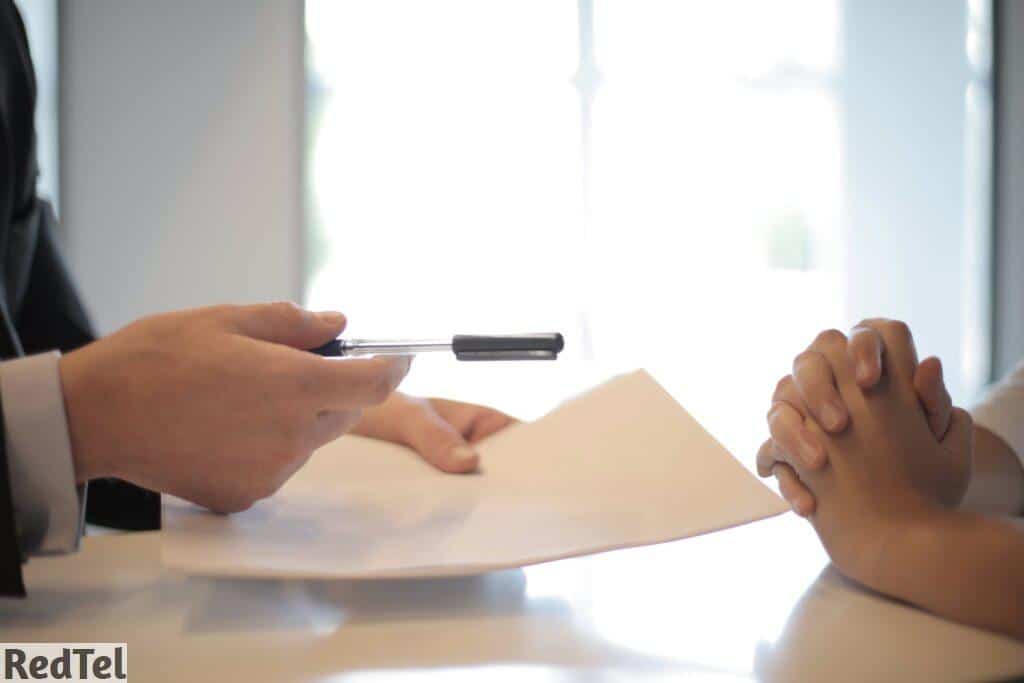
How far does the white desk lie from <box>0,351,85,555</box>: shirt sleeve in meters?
0.03

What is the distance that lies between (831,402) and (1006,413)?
37cm

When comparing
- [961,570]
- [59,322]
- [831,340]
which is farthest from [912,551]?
[59,322]

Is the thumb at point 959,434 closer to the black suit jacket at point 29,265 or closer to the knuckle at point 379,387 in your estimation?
the knuckle at point 379,387

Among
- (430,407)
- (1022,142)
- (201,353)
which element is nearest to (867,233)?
(1022,142)

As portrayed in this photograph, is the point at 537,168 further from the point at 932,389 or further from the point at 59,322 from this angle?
the point at 932,389

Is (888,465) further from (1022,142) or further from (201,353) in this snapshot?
(1022,142)

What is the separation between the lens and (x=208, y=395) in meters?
0.38

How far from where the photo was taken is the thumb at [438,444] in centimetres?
50

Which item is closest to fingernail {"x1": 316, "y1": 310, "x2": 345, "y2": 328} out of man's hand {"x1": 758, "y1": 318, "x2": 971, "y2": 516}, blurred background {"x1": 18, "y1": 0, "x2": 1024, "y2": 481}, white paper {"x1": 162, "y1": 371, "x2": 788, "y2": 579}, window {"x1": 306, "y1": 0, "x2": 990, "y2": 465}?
white paper {"x1": 162, "y1": 371, "x2": 788, "y2": 579}

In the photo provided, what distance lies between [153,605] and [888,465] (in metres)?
0.36

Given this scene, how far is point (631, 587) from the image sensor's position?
375 millimetres

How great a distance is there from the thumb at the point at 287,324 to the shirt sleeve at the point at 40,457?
9cm

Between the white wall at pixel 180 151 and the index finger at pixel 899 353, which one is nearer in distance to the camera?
the index finger at pixel 899 353

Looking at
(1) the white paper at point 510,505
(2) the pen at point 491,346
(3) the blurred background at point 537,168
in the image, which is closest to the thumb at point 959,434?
(1) the white paper at point 510,505
